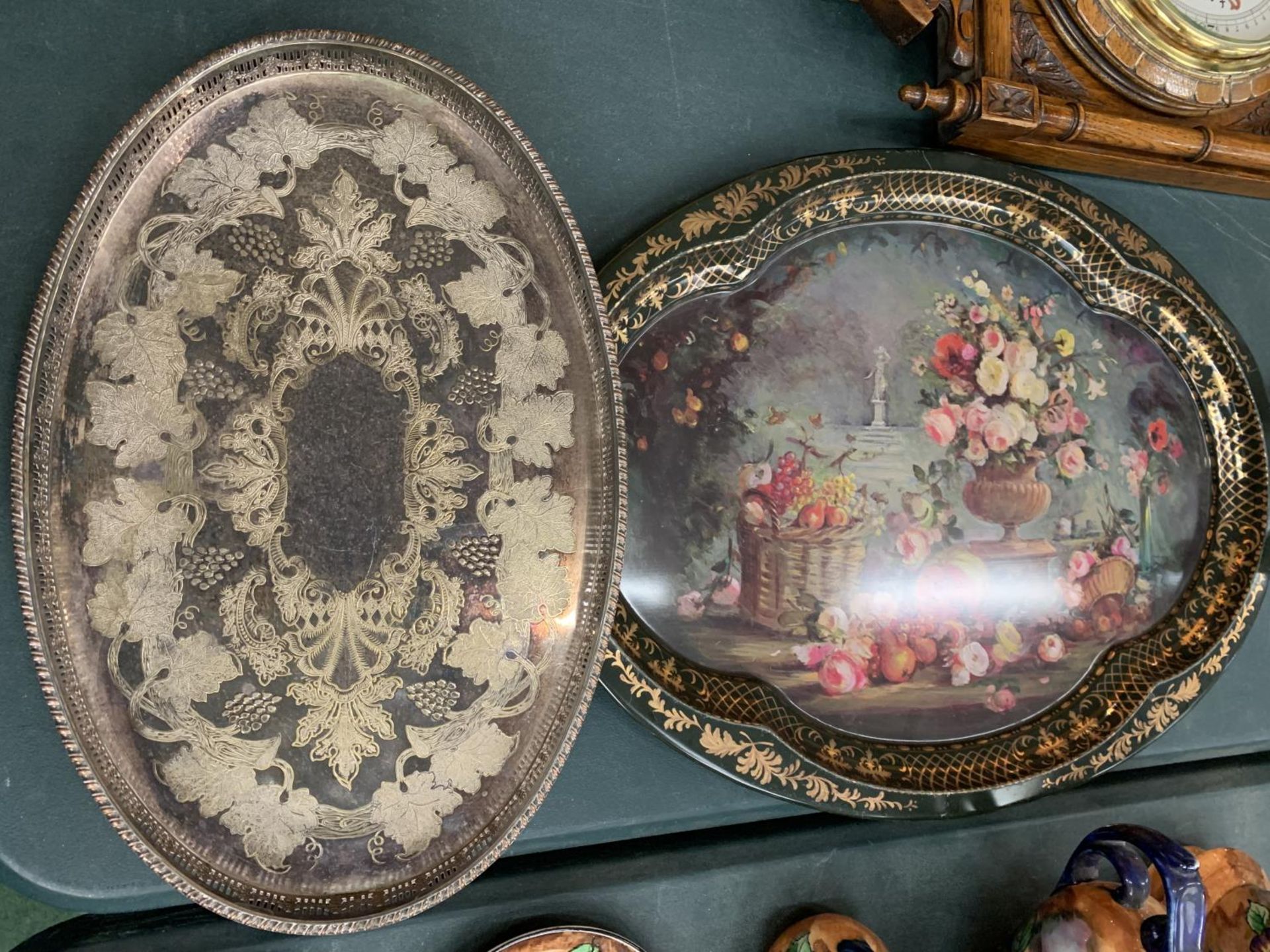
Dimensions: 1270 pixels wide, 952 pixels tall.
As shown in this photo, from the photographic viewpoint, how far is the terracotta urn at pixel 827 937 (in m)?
0.99

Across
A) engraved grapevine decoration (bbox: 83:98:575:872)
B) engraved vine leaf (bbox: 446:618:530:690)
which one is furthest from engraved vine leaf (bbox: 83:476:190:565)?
engraved vine leaf (bbox: 446:618:530:690)

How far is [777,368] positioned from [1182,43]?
2.05ft

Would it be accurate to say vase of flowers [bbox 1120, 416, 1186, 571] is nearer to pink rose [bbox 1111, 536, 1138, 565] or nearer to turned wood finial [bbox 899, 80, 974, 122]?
pink rose [bbox 1111, 536, 1138, 565]

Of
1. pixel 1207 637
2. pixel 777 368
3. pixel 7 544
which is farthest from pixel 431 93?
pixel 1207 637

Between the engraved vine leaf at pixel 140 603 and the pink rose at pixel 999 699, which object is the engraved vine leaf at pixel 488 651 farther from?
the pink rose at pixel 999 699

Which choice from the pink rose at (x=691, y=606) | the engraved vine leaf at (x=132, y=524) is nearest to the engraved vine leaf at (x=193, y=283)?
the engraved vine leaf at (x=132, y=524)

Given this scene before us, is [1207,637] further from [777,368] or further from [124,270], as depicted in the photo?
[124,270]

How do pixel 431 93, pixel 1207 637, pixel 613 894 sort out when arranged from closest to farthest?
pixel 431 93
pixel 613 894
pixel 1207 637

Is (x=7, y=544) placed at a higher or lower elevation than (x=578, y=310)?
lower

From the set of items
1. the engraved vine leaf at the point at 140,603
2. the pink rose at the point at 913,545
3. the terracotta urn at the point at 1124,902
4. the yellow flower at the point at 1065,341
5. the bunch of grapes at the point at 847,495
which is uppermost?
the yellow flower at the point at 1065,341

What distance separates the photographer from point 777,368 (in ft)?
3.35

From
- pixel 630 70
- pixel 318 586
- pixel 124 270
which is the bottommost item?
pixel 318 586

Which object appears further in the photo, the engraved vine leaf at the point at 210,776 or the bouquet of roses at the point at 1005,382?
the bouquet of roses at the point at 1005,382

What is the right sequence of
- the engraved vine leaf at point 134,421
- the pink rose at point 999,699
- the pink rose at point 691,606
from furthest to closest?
the pink rose at point 999,699
the pink rose at point 691,606
the engraved vine leaf at point 134,421
